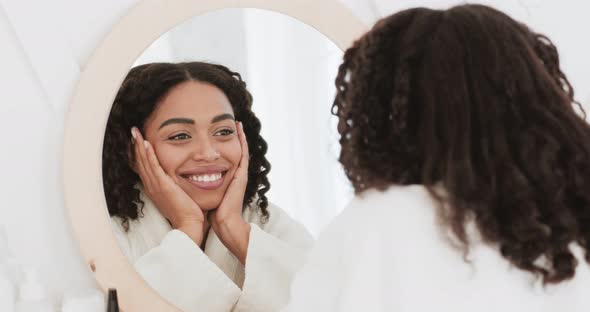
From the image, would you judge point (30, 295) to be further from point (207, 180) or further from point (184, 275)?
point (207, 180)

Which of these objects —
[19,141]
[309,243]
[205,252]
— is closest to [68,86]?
[19,141]

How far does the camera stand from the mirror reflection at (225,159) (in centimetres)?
137

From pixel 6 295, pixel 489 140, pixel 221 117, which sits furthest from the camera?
pixel 221 117

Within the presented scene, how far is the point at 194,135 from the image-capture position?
1.38 m

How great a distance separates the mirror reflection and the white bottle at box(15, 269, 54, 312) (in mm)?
163

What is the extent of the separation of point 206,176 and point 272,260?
0.69 feet

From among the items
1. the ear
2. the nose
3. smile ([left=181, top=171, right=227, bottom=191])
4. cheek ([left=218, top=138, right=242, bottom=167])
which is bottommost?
smile ([left=181, top=171, right=227, bottom=191])

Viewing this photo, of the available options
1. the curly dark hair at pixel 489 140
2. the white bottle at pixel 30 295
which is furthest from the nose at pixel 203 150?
the curly dark hair at pixel 489 140

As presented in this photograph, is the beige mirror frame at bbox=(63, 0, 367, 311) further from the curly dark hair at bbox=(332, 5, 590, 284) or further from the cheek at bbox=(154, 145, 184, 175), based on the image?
the curly dark hair at bbox=(332, 5, 590, 284)

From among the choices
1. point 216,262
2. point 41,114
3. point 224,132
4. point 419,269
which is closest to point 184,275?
point 216,262

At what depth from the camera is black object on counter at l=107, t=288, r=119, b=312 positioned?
4.33 feet

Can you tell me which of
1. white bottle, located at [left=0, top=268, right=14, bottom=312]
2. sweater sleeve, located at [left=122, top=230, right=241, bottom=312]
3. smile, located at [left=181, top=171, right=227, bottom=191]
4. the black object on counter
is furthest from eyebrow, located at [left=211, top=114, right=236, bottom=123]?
white bottle, located at [left=0, top=268, right=14, bottom=312]

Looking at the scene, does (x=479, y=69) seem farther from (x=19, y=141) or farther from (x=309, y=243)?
(x=19, y=141)

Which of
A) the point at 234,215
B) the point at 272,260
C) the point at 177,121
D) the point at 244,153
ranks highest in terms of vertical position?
the point at 177,121
